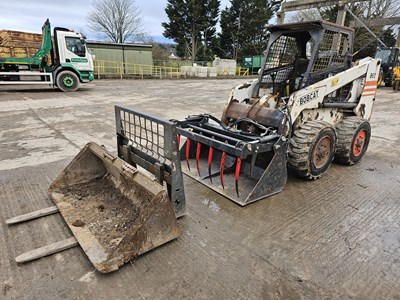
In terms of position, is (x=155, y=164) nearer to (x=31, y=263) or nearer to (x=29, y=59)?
(x=31, y=263)

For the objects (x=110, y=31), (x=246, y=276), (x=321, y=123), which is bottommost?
(x=246, y=276)

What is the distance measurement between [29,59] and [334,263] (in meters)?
15.1

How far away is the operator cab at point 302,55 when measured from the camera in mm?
3994

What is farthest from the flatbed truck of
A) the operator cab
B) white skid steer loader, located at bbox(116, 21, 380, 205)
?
the operator cab

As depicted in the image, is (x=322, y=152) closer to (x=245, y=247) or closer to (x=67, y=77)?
(x=245, y=247)

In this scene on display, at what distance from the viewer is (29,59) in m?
13.1

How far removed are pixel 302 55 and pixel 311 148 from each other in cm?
197

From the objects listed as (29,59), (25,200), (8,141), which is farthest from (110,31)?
(25,200)

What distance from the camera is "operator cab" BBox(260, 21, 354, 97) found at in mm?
3994

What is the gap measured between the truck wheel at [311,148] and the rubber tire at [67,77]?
12939 millimetres

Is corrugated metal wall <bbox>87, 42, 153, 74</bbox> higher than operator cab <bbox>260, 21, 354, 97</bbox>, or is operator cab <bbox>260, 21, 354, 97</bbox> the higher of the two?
corrugated metal wall <bbox>87, 42, 153, 74</bbox>

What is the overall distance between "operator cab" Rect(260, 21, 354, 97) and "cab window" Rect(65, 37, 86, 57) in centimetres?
1161

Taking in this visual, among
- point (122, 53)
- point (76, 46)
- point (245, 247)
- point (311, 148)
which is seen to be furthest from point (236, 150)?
point (122, 53)

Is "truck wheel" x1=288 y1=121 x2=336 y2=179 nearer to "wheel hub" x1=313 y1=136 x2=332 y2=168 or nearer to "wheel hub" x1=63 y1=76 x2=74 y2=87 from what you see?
"wheel hub" x1=313 y1=136 x2=332 y2=168
